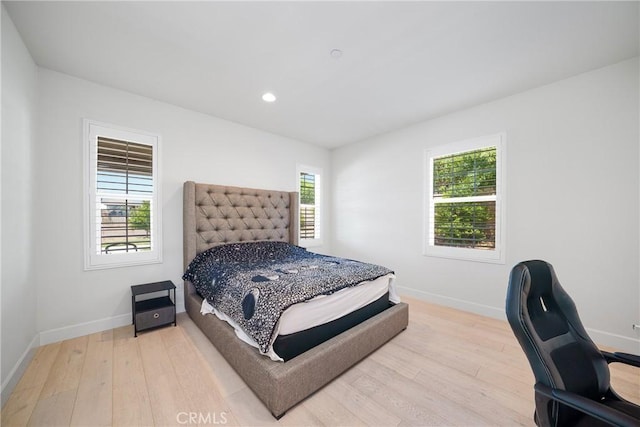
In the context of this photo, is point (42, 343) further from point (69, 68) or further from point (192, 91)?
point (192, 91)

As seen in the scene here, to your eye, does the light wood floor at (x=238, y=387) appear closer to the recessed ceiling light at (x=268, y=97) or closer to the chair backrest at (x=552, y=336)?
the chair backrest at (x=552, y=336)

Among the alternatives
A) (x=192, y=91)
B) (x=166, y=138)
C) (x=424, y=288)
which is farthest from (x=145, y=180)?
(x=424, y=288)

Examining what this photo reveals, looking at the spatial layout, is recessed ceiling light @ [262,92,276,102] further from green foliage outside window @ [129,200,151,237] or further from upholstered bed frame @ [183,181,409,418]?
green foliage outside window @ [129,200,151,237]

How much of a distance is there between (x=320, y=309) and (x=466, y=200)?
8.05 ft

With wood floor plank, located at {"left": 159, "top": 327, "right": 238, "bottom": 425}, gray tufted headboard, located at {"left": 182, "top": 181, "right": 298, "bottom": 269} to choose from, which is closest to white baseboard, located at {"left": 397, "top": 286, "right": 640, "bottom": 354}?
gray tufted headboard, located at {"left": 182, "top": 181, "right": 298, "bottom": 269}

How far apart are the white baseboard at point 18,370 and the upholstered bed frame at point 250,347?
120 cm

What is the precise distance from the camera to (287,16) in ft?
5.48

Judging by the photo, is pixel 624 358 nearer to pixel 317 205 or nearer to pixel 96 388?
pixel 96 388

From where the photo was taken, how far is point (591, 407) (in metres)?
0.83

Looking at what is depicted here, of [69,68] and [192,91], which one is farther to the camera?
[192,91]

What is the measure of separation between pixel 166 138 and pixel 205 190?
0.75 meters

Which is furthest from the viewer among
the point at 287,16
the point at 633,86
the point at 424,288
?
the point at 424,288

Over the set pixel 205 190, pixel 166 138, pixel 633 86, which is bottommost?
pixel 205 190

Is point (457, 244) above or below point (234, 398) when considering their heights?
above
